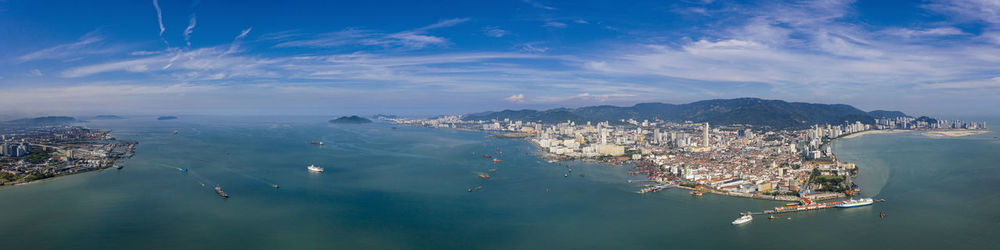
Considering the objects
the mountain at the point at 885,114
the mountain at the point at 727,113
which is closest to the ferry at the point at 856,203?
the mountain at the point at 727,113

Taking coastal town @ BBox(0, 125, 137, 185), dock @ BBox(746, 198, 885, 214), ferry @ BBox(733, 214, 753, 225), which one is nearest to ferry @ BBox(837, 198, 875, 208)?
dock @ BBox(746, 198, 885, 214)

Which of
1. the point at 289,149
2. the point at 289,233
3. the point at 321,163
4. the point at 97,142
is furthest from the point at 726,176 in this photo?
the point at 97,142

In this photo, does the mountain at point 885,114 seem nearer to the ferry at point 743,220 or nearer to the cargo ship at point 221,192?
the ferry at point 743,220

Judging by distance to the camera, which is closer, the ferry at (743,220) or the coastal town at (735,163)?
the ferry at (743,220)

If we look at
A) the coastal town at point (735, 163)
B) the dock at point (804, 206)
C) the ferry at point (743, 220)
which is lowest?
the ferry at point (743, 220)

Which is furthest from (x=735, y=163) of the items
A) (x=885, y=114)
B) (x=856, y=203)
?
(x=885, y=114)

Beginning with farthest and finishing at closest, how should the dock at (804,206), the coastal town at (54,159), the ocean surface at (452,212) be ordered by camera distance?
1. the coastal town at (54,159)
2. the dock at (804,206)
3. the ocean surface at (452,212)

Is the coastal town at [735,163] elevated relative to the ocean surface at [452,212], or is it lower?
elevated
